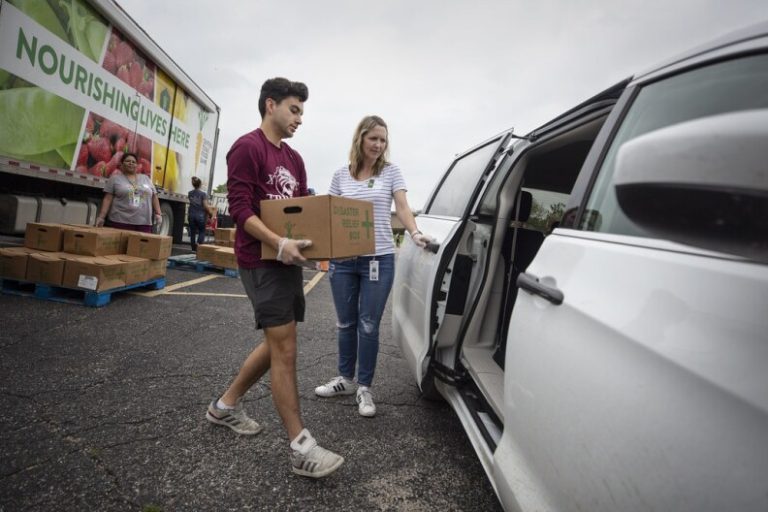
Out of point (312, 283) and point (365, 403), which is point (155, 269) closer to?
point (312, 283)

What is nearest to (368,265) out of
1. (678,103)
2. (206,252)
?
(678,103)

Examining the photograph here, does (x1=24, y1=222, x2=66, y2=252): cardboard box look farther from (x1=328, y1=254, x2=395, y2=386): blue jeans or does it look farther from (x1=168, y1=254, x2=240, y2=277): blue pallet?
(x1=328, y1=254, x2=395, y2=386): blue jeans

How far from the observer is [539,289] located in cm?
117

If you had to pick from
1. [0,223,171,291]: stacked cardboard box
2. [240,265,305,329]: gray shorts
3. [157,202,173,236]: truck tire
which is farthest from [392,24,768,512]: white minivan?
[157,202,173,236]: truck tire

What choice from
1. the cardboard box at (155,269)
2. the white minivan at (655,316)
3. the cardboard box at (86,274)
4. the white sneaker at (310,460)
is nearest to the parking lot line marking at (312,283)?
the cardboard box at (155,269)

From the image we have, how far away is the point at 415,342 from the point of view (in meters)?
2.31

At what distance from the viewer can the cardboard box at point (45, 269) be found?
3.75m

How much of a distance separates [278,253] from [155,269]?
3.80 m

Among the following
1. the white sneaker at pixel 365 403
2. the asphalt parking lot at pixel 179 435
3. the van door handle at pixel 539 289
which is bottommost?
the asphalt parking lot at pixel 179 435

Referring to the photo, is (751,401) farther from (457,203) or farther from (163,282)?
(163,282)

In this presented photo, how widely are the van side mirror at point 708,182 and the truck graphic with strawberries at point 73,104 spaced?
237 inches

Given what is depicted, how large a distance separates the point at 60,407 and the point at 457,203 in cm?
261

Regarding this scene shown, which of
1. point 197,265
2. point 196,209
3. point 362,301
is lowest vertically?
point 197,265

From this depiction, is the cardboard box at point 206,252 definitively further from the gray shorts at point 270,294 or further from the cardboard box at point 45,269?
the gray shorts at point 270,294
